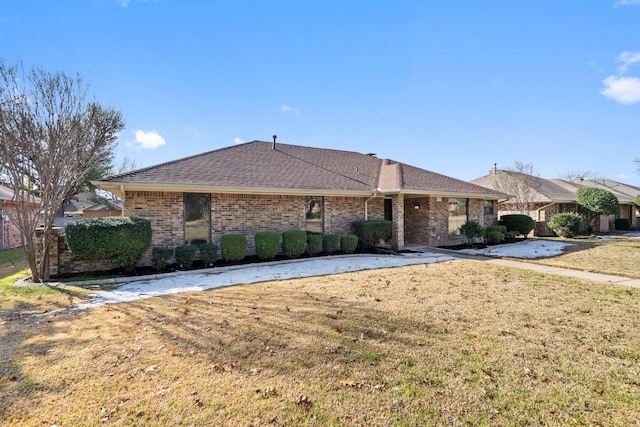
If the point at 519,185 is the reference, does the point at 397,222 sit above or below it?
below

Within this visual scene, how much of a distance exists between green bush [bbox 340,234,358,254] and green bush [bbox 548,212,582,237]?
14.0m

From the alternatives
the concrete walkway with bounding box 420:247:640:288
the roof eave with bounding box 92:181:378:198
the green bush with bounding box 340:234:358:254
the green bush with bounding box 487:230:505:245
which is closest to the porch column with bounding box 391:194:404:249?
the roof eave with bounding box 92:181:378:198

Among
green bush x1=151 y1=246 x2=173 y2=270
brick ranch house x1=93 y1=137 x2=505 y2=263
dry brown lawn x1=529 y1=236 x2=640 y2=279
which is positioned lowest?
dry brown lawn x1=529 y1=236 x2=640 y2=279

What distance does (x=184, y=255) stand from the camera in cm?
897

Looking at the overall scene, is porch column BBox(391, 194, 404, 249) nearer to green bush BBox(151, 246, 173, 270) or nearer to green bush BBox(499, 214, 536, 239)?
green bush BBox(499, 214, 536, 239)

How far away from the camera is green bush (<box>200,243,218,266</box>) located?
9.30 metres

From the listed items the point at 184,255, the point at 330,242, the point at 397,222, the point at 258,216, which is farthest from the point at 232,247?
the point at 397,222

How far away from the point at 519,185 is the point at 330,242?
16955 mm

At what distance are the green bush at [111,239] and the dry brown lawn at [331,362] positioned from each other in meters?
2.74

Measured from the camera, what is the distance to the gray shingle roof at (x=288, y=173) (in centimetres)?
988

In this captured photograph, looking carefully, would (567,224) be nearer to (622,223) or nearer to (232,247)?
(622,223)

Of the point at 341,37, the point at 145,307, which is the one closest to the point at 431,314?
the point at 145,307

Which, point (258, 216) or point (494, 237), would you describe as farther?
point (494, 237)

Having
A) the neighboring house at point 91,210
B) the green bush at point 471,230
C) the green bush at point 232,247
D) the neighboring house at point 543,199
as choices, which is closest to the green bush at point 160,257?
the green bush at point 232,247
